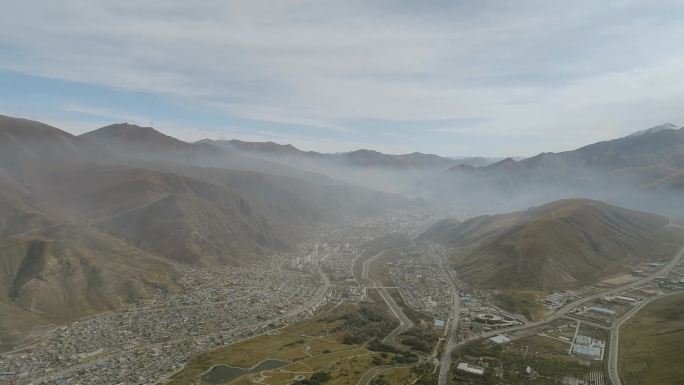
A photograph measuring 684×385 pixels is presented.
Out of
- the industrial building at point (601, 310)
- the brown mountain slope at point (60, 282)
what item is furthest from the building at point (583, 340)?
the brown mountain slope at point (60, 282)

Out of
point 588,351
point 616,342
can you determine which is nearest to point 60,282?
point 588,351

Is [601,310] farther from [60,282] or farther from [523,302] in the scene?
[60,282]

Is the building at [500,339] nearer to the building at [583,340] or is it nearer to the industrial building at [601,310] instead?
the building at [583,340]

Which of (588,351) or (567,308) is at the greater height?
(567,308)

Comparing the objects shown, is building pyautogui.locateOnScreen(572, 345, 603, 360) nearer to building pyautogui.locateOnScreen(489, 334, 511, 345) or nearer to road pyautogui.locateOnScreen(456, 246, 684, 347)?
building pyautogui.locateOnScreen(489, 334, 511, 345)

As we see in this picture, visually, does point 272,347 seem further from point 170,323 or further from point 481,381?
point 481,381

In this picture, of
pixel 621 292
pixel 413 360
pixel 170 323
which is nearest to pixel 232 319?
pixel 170 323
